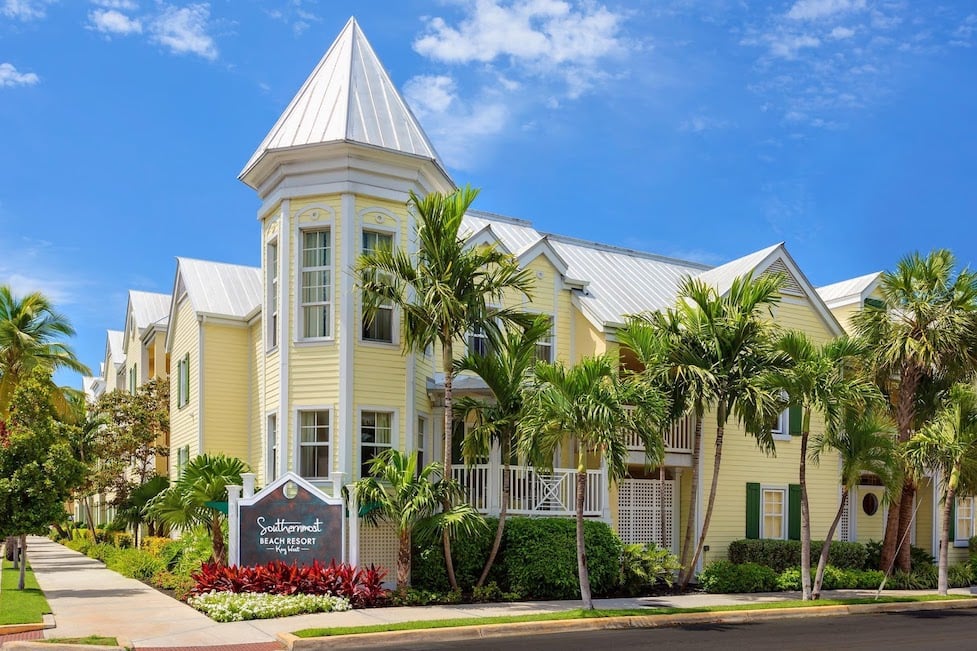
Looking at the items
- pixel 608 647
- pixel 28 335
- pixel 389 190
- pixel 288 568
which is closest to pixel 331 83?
pixel 389 190

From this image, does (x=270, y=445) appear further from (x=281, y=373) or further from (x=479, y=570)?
(x=479, y=570)

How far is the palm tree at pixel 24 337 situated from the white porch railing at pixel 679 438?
18.5m

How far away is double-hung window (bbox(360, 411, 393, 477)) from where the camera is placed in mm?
20125

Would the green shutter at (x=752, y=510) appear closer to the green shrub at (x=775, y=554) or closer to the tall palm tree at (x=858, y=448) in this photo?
the green shrub at (x=775, y=554)

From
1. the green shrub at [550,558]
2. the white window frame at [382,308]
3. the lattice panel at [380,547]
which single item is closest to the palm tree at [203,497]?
the lattice panel at [380,547]

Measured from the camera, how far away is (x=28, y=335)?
32.0 meters

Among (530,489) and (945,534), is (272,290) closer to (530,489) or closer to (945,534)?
(530,489)

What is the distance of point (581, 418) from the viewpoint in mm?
17672

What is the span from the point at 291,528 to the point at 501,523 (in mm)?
4051

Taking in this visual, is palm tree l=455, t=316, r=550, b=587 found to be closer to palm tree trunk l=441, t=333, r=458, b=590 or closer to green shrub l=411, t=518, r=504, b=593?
green shrub l=411, t=518, r=504, b=593

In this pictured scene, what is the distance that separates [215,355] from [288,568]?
924 centimetres

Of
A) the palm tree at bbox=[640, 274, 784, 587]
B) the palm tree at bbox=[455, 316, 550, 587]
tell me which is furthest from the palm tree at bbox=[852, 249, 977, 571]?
the palm tree at bbox=[455, 316, 550, 587]

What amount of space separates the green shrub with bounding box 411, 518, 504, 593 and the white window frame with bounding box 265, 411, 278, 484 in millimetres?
4126

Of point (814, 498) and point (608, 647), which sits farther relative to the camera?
point (814, 498)
